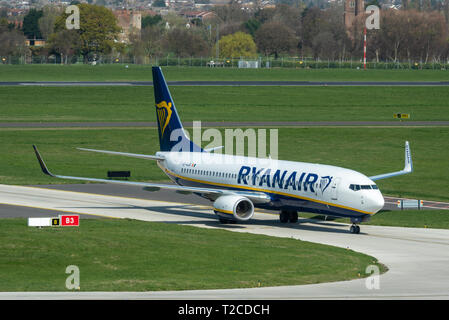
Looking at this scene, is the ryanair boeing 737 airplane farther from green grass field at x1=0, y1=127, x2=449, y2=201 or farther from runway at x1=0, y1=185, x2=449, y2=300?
green grass field at x1=0, y1=127, x2=449, y2=201

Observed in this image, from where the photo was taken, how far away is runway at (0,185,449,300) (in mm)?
32938

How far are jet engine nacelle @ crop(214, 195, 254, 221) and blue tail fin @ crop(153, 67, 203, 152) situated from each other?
8644 millimetres

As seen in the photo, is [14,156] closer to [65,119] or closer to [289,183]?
[65,119]

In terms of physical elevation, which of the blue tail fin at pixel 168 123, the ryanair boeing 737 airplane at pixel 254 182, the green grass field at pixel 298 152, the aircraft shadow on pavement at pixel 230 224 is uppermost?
the blue tail fin at pixel 168 123

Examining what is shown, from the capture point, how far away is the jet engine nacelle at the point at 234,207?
53250mm

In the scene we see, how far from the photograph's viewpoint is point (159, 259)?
40562 millimetres

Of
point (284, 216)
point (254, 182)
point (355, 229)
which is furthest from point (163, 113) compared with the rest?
point (355, 229)

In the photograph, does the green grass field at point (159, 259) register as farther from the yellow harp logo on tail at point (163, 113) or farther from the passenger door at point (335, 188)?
the yellow harp logo on tail at point (163, 113)

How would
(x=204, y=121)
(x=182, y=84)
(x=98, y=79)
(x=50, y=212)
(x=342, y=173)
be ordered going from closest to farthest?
(x=342, y=173) → (x=50, y=212) → (x=204, y=121) → (x=182, y=84) → (x=98, y=79)

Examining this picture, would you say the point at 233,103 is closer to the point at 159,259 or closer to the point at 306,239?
the point at 306,239

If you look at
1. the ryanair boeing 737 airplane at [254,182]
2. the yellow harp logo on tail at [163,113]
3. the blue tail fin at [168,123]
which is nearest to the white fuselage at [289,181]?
the ryanair boeing 737 airplane at [254,182]

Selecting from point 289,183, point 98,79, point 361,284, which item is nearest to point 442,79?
point 98,79

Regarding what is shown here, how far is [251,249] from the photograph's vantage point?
145 feet

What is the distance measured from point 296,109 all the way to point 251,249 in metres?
91.3
